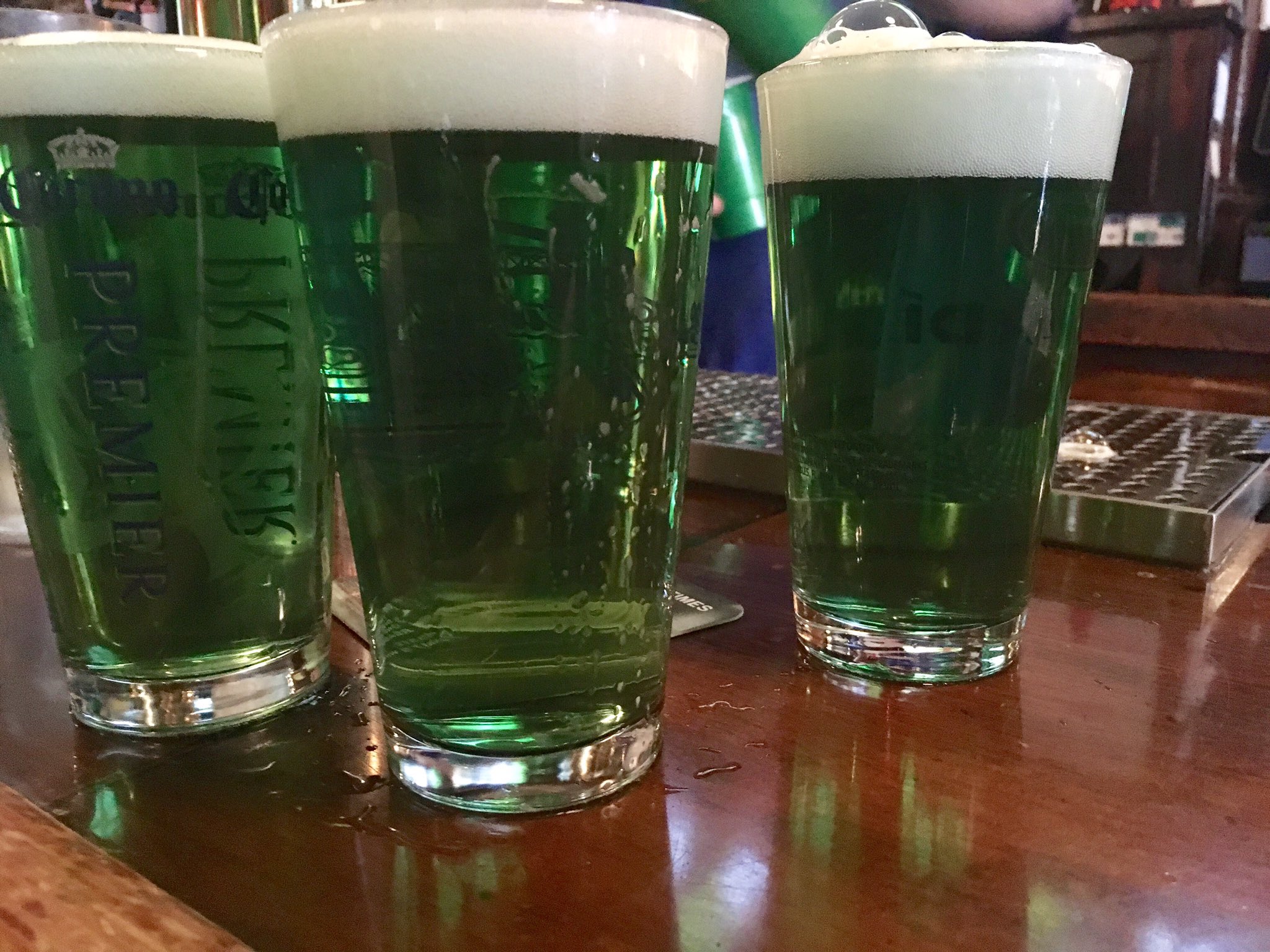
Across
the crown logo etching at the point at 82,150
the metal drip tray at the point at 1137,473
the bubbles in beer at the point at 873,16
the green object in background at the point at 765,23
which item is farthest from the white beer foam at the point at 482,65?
the green object in background at the point at 765,23

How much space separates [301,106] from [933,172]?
0.29 meters

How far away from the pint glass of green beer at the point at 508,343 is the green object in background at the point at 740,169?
3.31 feet

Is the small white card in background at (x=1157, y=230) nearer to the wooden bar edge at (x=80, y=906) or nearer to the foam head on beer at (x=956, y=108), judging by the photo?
the foam head on beer at (x=956, y=108)

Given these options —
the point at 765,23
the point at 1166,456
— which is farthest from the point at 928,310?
the point at 765,23

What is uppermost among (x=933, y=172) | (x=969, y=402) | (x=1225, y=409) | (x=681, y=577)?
(x=933, y=172)

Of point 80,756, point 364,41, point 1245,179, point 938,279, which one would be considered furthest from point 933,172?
point 1245,179

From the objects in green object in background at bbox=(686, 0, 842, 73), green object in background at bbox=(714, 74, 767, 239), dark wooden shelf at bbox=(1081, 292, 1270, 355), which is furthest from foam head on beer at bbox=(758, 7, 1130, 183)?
dark wooden shelf at bbox=(1081, 292, 1270, 355)

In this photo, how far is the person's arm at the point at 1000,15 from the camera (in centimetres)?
176

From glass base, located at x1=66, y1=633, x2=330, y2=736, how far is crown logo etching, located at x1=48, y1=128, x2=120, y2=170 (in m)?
0.23

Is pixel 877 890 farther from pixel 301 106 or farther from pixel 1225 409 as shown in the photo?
pixel 1225 409

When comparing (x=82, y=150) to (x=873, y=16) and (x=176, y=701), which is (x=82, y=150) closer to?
(x=176, y=701)

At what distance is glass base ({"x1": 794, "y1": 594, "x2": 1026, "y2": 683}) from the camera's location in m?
0.54

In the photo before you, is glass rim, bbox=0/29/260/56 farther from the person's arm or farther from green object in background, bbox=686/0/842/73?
the person's arm

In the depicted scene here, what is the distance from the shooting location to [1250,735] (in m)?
0.48
